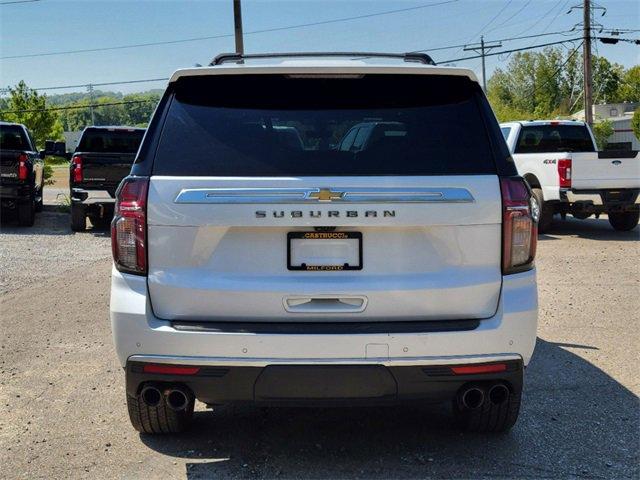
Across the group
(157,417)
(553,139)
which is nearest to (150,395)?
(157,417)

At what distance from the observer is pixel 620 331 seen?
283 inches

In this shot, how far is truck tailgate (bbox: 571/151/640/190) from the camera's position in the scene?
13.9 m

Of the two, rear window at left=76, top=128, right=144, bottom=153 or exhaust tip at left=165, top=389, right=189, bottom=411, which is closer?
exhaust tip at left=165, top=389, right=189, bottom=411

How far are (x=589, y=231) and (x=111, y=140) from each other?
10010 millimetres

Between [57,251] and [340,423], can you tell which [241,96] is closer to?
[340,423]

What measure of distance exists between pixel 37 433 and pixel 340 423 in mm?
1791

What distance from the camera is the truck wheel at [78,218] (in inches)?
618

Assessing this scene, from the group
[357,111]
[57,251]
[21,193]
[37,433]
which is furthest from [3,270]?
[357,111]

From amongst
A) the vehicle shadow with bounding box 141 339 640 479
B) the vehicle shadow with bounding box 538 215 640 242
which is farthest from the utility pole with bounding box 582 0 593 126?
the vehicle shadow with bounding box 141 339 640 479

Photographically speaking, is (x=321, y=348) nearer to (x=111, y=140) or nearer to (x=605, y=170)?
(x=605, y=170)

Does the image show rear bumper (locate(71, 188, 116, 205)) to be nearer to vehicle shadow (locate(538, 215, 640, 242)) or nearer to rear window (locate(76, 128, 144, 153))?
rear window (locate(76, 128, 144, 153))

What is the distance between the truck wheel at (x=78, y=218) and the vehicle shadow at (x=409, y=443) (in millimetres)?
11679

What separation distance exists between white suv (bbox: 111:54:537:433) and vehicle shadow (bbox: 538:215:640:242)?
11255 millimetres

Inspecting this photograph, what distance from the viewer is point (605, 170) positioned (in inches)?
548
